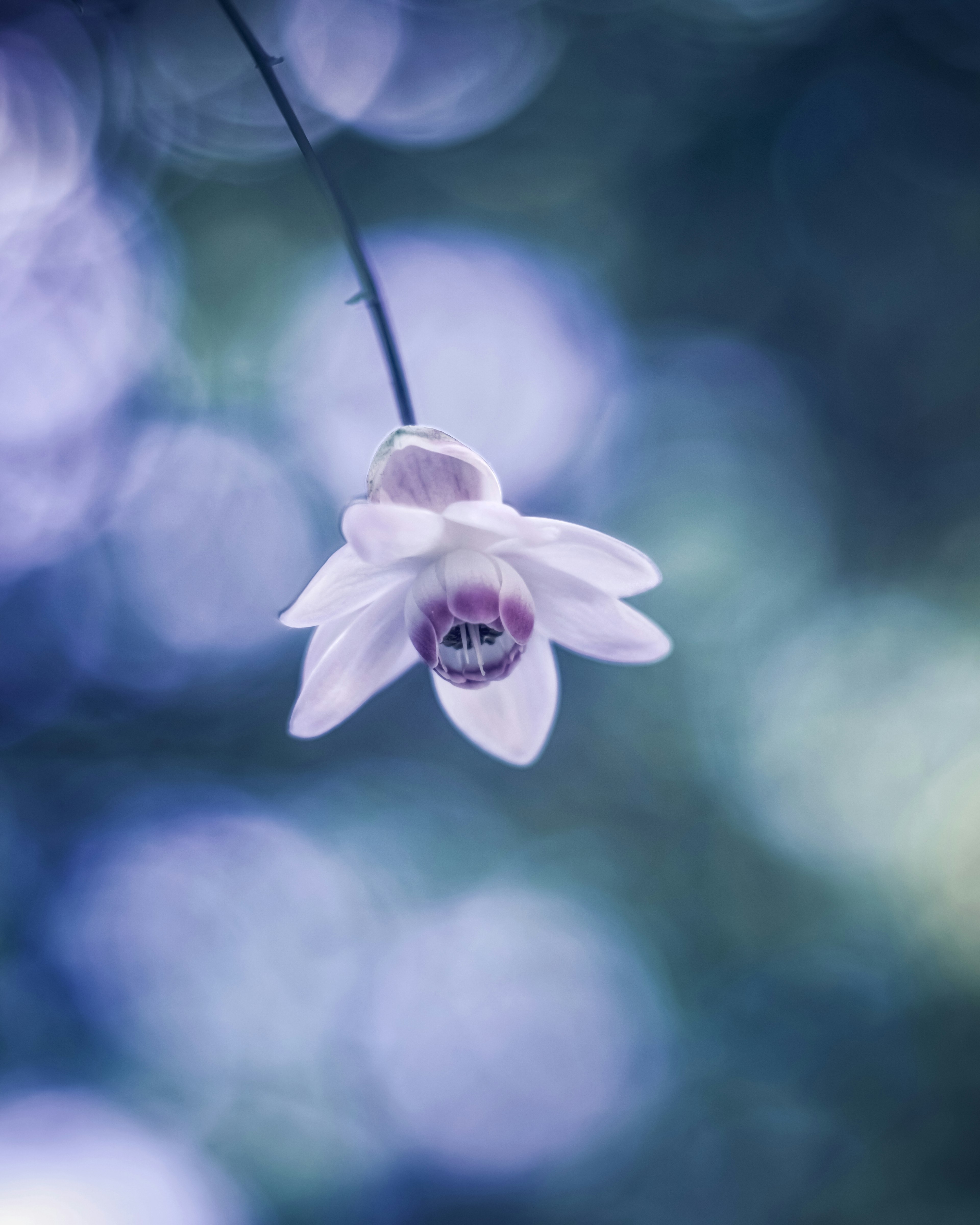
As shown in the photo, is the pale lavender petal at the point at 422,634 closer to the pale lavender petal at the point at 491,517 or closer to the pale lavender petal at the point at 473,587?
the pale lavender petal at the point at 473,587

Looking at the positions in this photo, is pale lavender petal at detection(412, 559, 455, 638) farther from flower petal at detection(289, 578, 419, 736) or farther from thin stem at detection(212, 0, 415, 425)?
thin stem at detection(212, 0, 415, 425)

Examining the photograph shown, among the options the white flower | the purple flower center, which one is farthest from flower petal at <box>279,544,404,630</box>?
the purple flower center

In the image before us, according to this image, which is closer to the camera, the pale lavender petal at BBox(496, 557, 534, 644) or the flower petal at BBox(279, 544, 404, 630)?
the flower petal at BBox(279, 544, 404, 630)

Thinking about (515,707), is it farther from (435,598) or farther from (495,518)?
(495,518)

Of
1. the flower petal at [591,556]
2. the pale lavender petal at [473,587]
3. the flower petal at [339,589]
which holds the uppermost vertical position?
the flower petal at [591,556]

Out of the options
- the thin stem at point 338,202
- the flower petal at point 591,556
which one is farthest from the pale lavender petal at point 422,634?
the thin stem at point 338,202

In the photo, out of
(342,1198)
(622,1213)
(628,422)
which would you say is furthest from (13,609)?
(622,1213)
